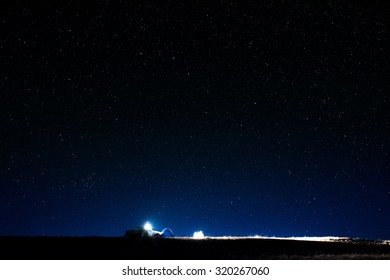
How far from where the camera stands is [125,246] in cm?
4059

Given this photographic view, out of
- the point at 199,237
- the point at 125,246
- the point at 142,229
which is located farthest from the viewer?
the point at 199,237
